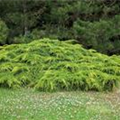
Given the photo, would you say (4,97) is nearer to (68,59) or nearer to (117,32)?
(68,59)

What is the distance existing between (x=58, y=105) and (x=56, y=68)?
188 cm

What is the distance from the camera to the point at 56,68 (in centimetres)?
830

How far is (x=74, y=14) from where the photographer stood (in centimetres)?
1188

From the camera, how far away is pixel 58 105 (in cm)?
652

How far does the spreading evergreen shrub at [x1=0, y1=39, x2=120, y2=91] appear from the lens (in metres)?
7.77

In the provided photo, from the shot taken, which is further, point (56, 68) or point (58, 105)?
point (56, 68)

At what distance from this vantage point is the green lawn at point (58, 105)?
5941 millimetres

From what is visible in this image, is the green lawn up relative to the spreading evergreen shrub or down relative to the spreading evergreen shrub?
down

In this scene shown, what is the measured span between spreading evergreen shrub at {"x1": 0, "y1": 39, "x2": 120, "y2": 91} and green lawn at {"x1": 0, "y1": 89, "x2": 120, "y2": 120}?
257 mm

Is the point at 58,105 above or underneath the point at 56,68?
underneath

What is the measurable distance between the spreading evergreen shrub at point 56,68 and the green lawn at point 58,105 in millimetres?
257

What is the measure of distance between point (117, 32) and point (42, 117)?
601cm

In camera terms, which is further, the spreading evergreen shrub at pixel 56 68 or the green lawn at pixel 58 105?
the spreading evergreen shrub at pixel 56 68

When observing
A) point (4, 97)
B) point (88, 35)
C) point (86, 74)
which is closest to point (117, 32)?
point (88, 35)
